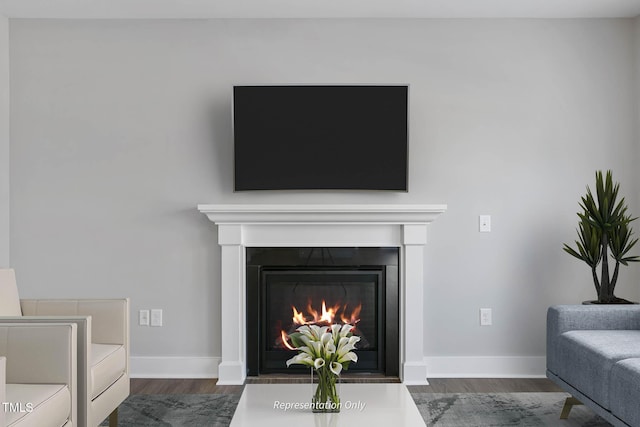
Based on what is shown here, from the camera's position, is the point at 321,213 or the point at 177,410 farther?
the point at 321,213

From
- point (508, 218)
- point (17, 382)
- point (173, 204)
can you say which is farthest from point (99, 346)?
point (508, 218)

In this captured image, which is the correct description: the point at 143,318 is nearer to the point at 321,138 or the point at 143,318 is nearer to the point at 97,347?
the point at 97,347

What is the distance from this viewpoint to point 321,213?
430 centimetres

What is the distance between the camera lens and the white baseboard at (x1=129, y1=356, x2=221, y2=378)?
4477mm

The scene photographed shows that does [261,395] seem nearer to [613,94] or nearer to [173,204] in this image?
[173,204]

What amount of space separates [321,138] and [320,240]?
26.8 inches

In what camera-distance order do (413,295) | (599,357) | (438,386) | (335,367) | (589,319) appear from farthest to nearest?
(413,295) < (438,386) < (589,319) < (599,357) < (335,367)

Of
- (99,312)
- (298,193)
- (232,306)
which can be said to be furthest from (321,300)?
(99,312)

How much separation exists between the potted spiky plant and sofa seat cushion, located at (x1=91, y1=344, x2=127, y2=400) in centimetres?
278

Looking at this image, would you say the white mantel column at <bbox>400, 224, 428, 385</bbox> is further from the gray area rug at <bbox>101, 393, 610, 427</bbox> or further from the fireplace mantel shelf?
the gray area rug at <bbox>101, 393, 610, 427</bbox>

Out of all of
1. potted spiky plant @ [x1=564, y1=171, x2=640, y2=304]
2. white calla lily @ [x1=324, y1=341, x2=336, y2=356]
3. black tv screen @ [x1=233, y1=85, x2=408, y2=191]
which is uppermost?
black tv screen @ [x1=233, y1=85, x2=408, y2=191]

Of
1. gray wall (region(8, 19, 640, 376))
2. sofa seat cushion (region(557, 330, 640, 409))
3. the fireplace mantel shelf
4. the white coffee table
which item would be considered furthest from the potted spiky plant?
the white coffee table

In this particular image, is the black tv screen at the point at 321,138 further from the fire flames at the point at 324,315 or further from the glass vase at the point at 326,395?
the glass vase at the point at 326,395

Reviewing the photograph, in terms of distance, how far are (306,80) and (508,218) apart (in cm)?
167
